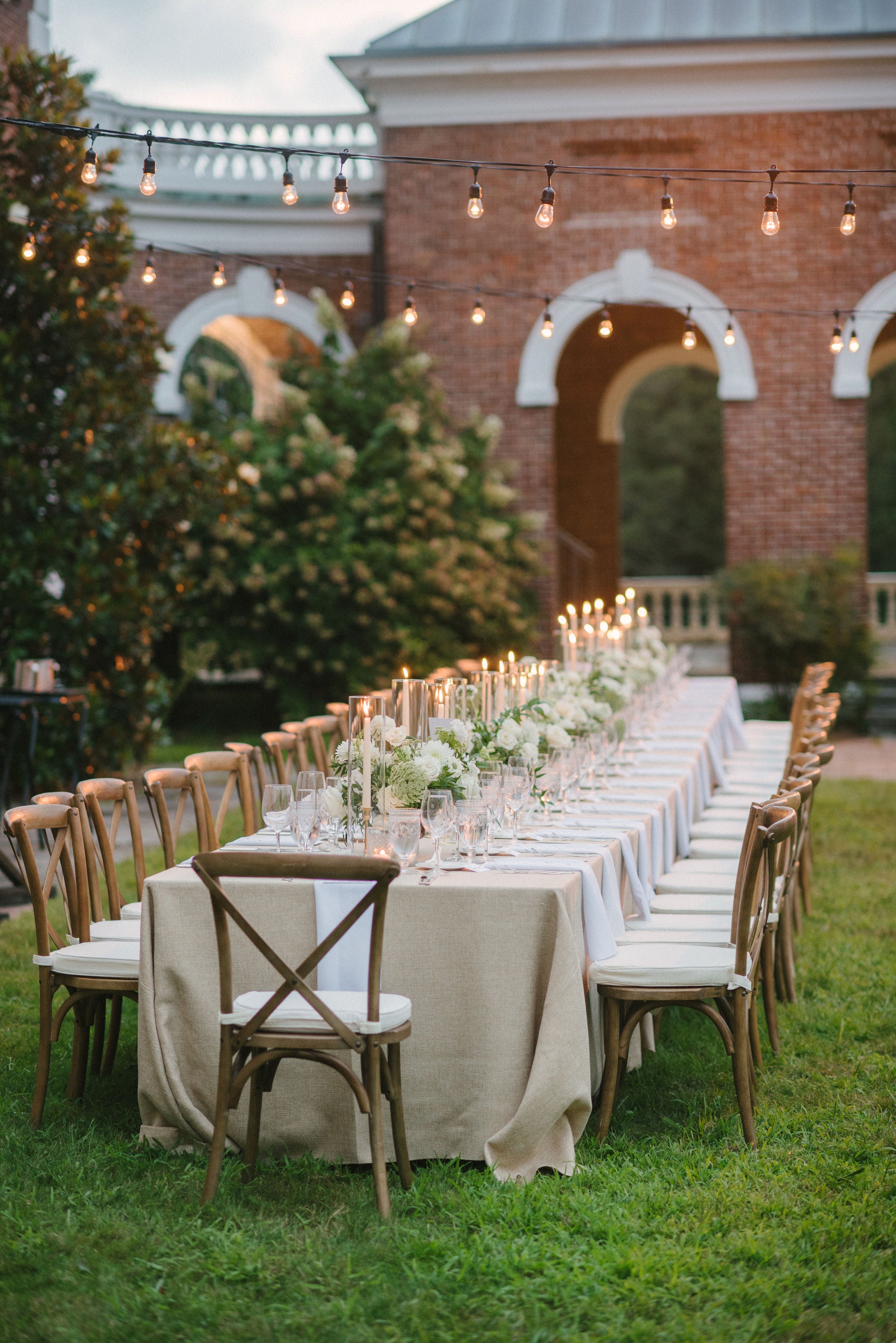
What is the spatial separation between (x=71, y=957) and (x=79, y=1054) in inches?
17.3

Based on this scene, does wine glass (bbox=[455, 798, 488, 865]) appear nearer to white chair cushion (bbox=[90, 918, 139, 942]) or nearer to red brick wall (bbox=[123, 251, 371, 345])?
white chair cushion (bbox=[90, 918, 139, 942])

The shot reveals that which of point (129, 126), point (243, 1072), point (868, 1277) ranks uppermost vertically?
point (129, 126)

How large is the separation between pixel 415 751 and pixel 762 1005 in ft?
7.12

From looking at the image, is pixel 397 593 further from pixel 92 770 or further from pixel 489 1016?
pixel 489 1016

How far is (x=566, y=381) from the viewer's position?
20812 millimetres

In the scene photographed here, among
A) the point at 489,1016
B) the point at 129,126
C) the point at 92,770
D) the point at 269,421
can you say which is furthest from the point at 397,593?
the point at 489,1016

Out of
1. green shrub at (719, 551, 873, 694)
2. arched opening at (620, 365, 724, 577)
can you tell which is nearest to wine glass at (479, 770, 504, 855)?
green shrub at (719, 551, 873, 694)

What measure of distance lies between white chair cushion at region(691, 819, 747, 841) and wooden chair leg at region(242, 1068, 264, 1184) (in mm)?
3432

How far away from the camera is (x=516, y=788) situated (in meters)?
4.80

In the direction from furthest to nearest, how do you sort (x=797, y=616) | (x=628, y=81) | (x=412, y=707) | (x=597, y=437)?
(x=597, y=437)
(x=628, y=81)
(x=797, y=616)
(x=412, y=707)

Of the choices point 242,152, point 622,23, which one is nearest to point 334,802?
point 622,23

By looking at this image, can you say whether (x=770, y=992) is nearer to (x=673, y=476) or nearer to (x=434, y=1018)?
(x=434, y=1018)

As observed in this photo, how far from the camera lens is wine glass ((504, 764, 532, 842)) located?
15.7 ft

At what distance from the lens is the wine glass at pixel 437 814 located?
4324 mm
